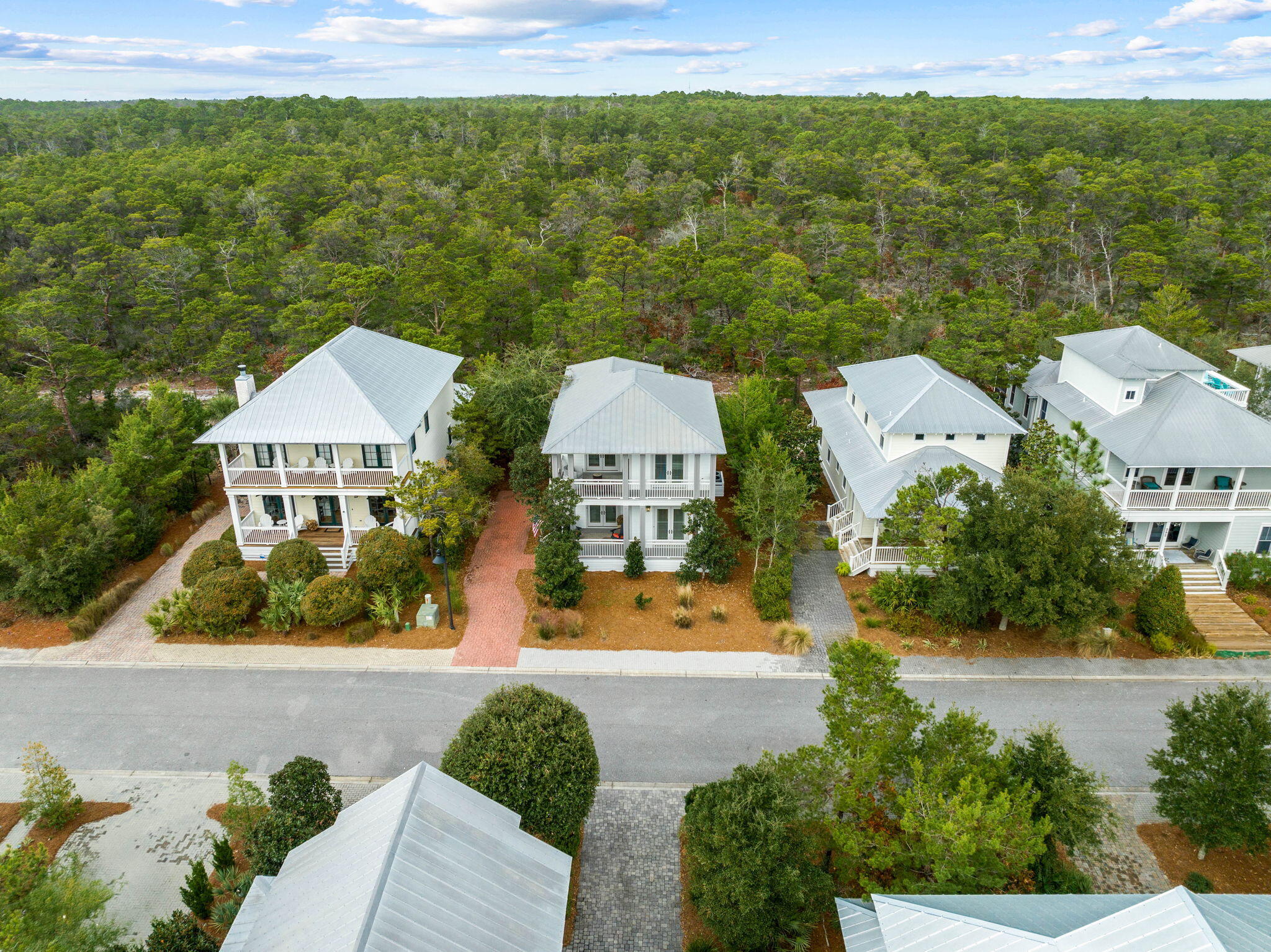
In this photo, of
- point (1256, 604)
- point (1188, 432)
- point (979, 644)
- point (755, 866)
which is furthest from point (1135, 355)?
point (755, 866)

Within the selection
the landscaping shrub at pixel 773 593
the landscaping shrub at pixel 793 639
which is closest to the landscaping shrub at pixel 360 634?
the landscaping shrub at pixel 773 593

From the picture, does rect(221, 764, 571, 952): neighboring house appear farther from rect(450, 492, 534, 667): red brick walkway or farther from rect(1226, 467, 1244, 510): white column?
rect(1226, 467, 1244, 510): white column

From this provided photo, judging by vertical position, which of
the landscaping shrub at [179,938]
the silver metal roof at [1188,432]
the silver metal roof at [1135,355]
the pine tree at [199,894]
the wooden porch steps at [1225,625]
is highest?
the silver metal roof at [1135,355]

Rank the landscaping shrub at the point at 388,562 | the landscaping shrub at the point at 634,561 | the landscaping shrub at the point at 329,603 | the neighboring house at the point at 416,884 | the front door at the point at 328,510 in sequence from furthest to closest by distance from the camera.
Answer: the front door at the point at 328,510, the landscaping shrub at the point at 634,561, the landscaping shrub at the point at 388,562, the landscaping shrub at the point at 329,603, the neighboring house at the point at 416,884

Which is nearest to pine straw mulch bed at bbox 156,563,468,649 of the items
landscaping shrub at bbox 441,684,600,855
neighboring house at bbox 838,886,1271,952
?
landscaping shrub at bbox 441,684,600,855

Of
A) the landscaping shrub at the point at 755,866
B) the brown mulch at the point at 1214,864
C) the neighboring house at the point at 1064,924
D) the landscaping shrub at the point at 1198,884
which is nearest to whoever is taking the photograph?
the neighboring house at the point at 1064,924

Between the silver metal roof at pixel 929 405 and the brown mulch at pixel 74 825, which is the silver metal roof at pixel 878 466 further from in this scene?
the brown mulch at pixel 74 825

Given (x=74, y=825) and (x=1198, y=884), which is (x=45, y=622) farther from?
(x=1198, y=884)
